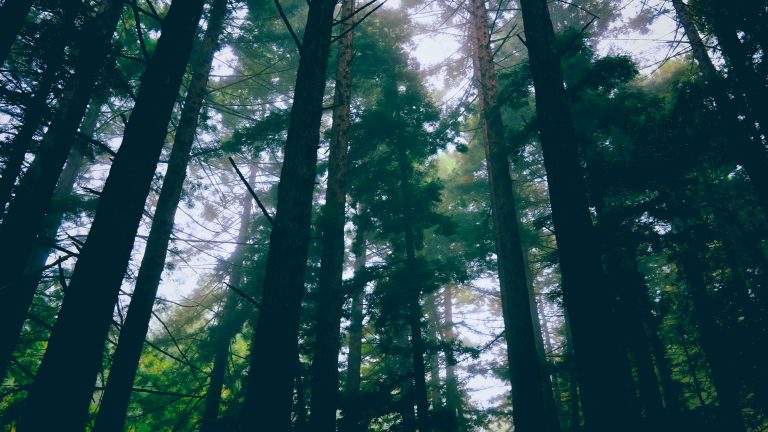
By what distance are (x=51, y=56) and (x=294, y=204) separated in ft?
23.2

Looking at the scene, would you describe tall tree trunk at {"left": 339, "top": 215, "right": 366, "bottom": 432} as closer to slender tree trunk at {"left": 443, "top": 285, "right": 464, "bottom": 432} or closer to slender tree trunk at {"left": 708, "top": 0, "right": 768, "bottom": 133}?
slender tree trunk at {"left": 443, "top": 285, "right": 464, "bottom": 432}

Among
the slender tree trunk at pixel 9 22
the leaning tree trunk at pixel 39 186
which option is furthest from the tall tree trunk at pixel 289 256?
the leaning tree trunk at pixel 39 186

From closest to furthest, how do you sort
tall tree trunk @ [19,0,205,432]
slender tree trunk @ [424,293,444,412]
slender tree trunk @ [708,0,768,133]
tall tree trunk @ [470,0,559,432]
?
tall tree trunk @ [19,0,205,432]
slender tree trunk @ [708,0,768,133]
tall tree trunk @ [470,0,559,432]
slender tree trunk @ [424,293,444,412]

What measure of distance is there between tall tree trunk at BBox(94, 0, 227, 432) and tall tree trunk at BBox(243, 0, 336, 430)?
366 centimetres

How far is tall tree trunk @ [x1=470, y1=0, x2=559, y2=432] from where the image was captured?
24.1 feet

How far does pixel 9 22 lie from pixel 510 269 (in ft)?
31.1

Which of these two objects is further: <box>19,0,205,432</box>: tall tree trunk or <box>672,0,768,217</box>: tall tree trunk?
<box>672,0,768,217</box>: tall tree trunk

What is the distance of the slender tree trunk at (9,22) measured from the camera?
433 centimetres

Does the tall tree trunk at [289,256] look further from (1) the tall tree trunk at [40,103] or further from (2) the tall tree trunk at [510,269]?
(2) the tall tree trunk at [510,269]

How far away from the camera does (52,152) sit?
6883mm

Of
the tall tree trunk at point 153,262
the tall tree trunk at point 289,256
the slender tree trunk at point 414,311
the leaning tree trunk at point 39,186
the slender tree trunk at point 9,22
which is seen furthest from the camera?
the slender tree trunk at point 414,311

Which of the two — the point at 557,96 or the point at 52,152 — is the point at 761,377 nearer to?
the point at 557,96

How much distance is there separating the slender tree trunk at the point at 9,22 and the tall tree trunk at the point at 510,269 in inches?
365

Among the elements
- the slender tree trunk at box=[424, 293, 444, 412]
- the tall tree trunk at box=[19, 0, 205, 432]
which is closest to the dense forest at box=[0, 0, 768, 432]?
the tall tree trunk at box=[19, 0, 205, 432]
